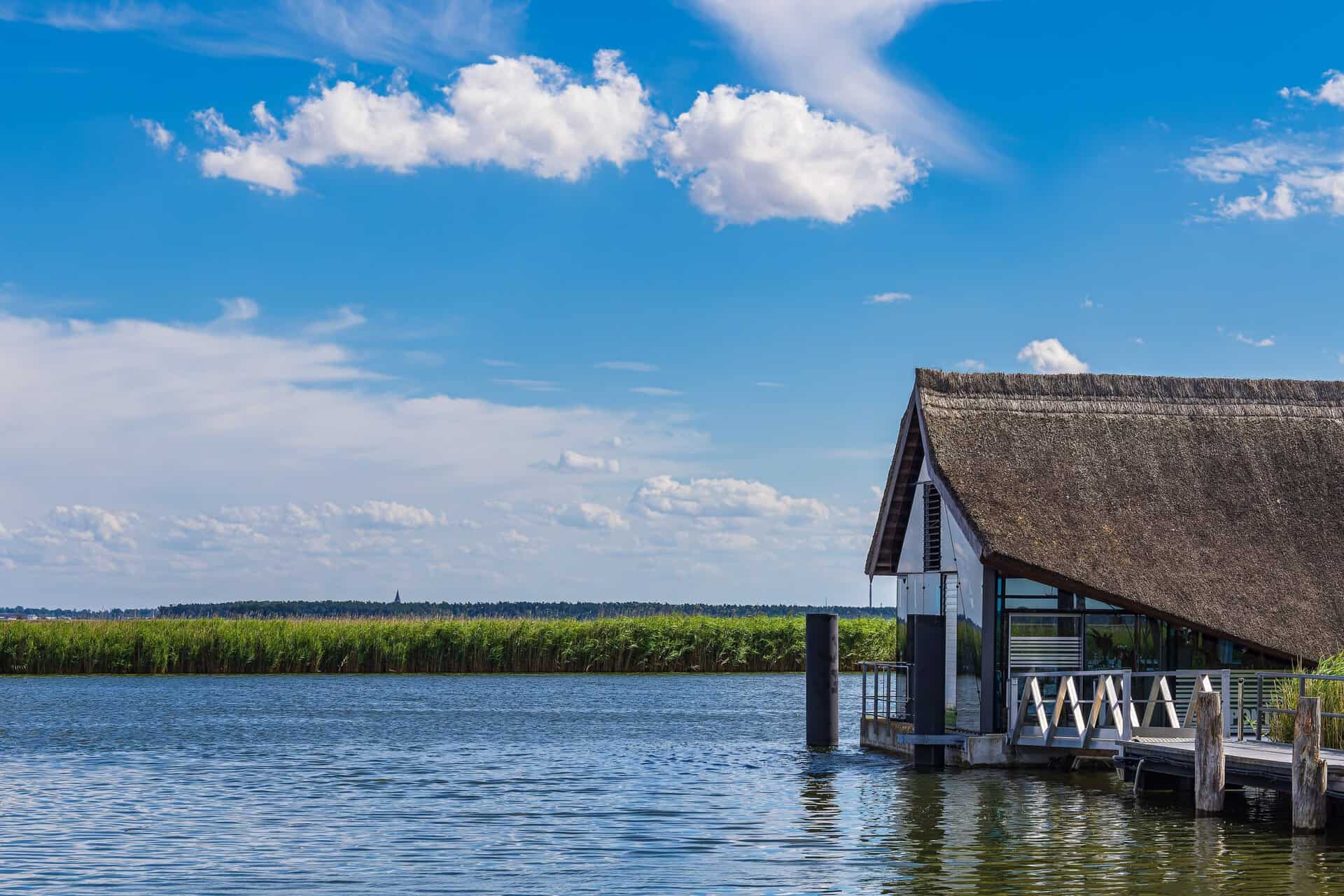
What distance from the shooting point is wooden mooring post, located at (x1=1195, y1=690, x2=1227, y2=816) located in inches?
753

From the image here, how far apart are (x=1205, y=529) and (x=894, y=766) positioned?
6.65m

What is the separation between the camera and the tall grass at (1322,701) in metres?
21.0

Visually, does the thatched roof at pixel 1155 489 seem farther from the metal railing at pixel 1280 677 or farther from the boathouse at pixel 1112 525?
the metal railing at pixel 1280 677

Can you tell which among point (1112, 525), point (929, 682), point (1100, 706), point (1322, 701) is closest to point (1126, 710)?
point (1100, 706)

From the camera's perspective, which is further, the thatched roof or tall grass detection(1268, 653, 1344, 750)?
the thatched roof

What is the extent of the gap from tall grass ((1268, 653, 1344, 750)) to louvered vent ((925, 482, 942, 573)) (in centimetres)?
580

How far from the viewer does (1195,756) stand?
19922mm

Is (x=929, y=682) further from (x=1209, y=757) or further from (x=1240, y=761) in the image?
(x=1240, y=761)

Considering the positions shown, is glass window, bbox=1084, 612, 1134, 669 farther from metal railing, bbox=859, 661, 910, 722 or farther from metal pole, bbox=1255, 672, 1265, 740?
metal railing, bbox=859, 661, 910, 722

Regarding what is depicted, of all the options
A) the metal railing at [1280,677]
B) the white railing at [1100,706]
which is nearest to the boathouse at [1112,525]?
the white railing at [1100,706]

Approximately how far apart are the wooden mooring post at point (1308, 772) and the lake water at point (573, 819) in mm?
266

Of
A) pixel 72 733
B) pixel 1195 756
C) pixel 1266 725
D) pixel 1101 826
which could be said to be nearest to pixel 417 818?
pixel 1101 826

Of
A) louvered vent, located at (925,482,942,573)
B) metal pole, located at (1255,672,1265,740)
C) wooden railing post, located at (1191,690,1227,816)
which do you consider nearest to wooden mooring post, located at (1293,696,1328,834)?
wooden railing post, located at (1191,690,1227,816)

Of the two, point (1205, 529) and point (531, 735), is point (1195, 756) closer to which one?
point (1205, 529)
